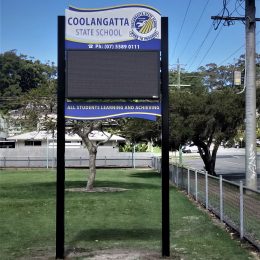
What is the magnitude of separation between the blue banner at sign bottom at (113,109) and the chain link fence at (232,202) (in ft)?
7.70

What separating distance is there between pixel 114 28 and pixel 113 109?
132cm

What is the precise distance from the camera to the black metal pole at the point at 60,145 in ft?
27.1

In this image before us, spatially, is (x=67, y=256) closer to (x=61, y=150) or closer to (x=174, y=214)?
(x=61, y=150)

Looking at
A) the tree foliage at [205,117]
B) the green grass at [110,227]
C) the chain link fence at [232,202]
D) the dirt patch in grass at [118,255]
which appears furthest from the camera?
the tree foliage at [205,117]

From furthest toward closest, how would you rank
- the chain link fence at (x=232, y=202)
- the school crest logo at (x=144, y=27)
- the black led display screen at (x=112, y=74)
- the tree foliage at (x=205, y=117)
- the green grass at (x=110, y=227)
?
the tree foliage at (x=205, y=117) → the chain link fence at (x=232, y=202) → the green grass at (x=110, y=227) → the school crest logo at (x=144, y=27) → the black led display screen at (x=112, y=74)

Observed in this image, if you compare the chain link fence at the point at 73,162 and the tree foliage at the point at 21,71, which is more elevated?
the tree foliage at the point at 21,71

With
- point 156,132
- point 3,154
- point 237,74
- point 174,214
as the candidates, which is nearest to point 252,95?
point 174,214

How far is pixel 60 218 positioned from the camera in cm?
835

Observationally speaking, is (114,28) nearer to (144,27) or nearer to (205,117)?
(144,27)

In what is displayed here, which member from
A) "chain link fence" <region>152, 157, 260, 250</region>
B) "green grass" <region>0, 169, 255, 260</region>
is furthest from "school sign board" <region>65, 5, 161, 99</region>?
"chain link fence" <region>152, 157, 260, 250</region>

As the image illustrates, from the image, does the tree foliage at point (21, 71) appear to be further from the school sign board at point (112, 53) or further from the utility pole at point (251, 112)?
the school sign board at point (112, 53)

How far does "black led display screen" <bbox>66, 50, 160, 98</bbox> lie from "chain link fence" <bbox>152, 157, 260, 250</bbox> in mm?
2704

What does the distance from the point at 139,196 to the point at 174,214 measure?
17.2 ft

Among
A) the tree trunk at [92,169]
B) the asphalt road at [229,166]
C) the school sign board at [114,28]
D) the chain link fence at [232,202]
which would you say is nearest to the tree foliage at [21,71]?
the asphalt road at [229,166]
